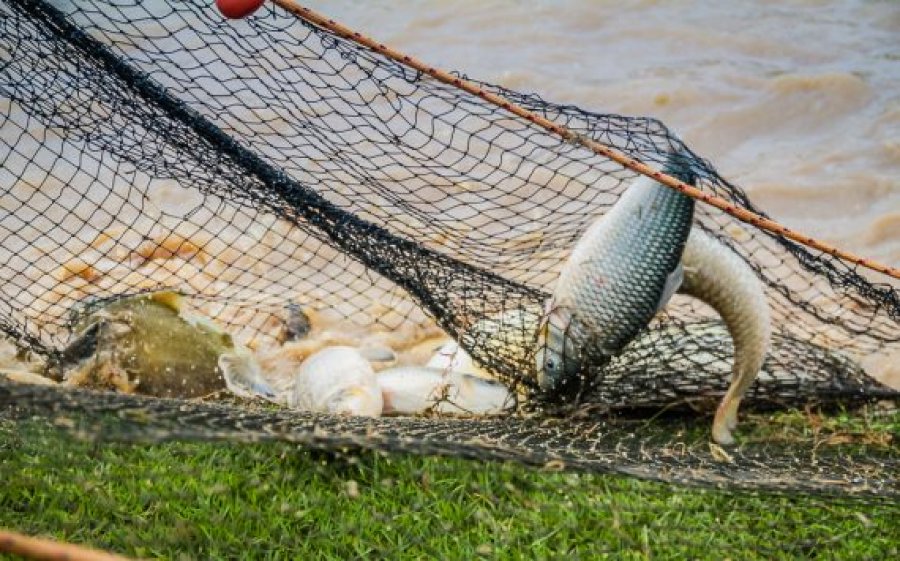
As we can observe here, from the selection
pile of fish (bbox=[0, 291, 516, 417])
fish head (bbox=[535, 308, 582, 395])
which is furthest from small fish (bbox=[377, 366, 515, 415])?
fish head (bbox=[535, 308, 582, 395])

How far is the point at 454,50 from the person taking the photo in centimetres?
1056

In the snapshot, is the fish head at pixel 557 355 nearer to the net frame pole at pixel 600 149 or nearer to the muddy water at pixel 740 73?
the net frame pole at pixel 600 149

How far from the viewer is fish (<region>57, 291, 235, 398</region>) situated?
4.56 m

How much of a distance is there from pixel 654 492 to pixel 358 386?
4.60ft

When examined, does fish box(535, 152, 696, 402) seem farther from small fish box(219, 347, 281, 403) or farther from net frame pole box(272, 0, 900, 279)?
small fish box(219, 347, 281, 403)

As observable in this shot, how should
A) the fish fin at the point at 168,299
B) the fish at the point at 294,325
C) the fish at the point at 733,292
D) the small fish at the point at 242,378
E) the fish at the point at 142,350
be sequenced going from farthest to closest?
the fish at the point at 294,325
the fish fin at the point at 168,299
the small fish at the point at 242,378
the fish at the point at 142,350
the fish at the point at 733,292

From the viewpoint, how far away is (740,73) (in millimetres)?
9703

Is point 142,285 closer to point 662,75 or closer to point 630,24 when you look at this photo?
point 662,75

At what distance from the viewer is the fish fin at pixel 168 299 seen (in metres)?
4.82

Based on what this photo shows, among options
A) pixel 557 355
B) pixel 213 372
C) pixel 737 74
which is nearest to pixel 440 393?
pixel 557 355

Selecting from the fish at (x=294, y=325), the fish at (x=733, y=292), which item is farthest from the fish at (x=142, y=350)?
the fish at (x=733, y=292)

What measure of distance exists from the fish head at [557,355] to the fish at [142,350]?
1.59 meters

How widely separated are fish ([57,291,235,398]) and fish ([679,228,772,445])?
227 cm

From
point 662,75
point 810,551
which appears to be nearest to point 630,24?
point 662,75
